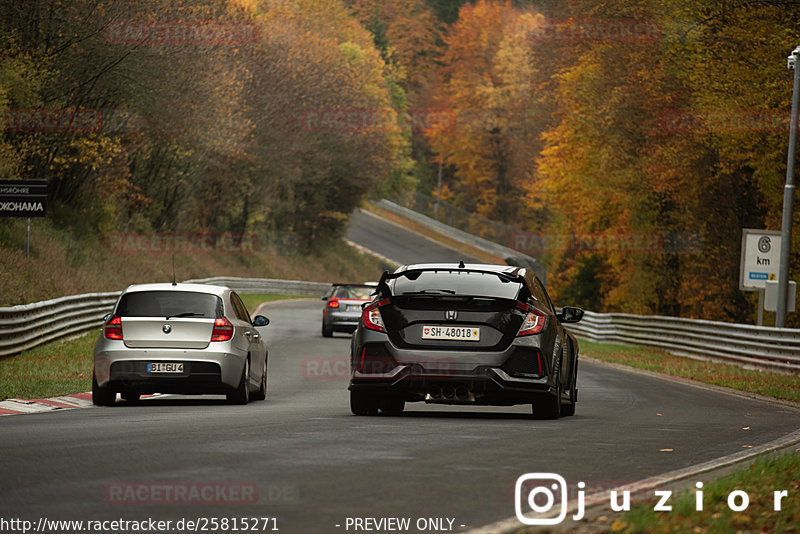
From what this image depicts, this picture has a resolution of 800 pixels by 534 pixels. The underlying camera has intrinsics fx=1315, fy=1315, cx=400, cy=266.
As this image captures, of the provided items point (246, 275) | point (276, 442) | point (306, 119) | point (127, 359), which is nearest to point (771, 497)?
point (276, 442)

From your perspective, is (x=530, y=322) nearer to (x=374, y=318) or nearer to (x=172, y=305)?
(x=374, y=318)

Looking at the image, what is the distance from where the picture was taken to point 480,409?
16.7 meters

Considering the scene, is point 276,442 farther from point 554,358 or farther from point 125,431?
point 554,358

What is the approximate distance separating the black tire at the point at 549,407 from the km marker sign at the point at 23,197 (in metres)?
14.6

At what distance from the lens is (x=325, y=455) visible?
393 inches

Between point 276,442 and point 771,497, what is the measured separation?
13.7 ft

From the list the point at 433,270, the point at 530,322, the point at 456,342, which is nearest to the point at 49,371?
the point at 433,270

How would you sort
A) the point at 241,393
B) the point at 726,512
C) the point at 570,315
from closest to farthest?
1. the point at 726,512
2. the point at 570,315
3. the point at 241,393

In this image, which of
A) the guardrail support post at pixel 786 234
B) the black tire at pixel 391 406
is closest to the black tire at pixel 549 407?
the black tire at pixel 391 406

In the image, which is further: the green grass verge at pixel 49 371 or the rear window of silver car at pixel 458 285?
the green grass verge at pixel 49 371

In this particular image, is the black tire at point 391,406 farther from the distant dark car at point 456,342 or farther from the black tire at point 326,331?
the black tire at point 326,331

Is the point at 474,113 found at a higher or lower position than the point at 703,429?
higher

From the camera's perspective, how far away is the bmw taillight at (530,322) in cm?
1355

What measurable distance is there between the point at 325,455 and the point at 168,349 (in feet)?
21.1
